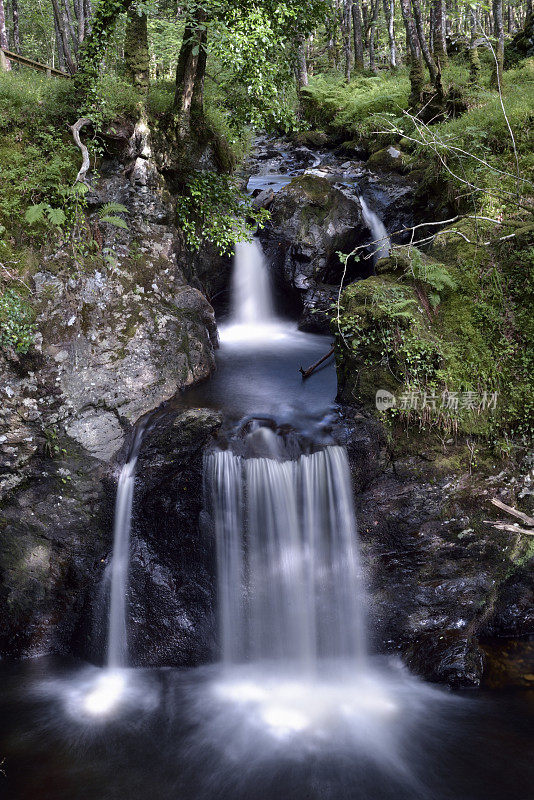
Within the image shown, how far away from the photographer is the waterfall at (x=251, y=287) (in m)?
10.7

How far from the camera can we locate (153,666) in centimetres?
628

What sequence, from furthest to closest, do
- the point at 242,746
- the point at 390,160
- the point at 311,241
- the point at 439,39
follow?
the point at 390,160, the point at 439,39, the point at 311,241, the point at 242,746

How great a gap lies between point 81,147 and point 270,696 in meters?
7.83

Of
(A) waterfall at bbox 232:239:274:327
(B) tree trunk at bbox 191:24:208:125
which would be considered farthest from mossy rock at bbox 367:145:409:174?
(B) tree trunk at bbox 191:24:208:125

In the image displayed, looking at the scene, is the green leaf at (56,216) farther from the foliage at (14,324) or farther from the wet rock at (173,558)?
the wet rock at (173,558)

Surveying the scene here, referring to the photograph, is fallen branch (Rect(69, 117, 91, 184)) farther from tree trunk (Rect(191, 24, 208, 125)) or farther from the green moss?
the green moss

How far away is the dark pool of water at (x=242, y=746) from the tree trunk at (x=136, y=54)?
923cm

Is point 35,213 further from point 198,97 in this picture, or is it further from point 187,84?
point 198,97

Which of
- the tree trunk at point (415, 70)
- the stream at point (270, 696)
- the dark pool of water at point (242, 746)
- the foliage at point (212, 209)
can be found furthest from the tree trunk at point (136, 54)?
the dark pool of water at point (242, 746)

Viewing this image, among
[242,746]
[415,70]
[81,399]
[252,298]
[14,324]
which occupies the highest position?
[415,70]

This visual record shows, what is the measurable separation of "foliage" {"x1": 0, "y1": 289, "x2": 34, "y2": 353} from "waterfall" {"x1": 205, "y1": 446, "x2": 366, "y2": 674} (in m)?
3.02

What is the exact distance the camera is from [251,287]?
1078cm

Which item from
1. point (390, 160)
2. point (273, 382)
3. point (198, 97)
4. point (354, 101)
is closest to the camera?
point (273, 382)

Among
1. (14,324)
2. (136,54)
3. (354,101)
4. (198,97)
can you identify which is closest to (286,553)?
(14,324)
